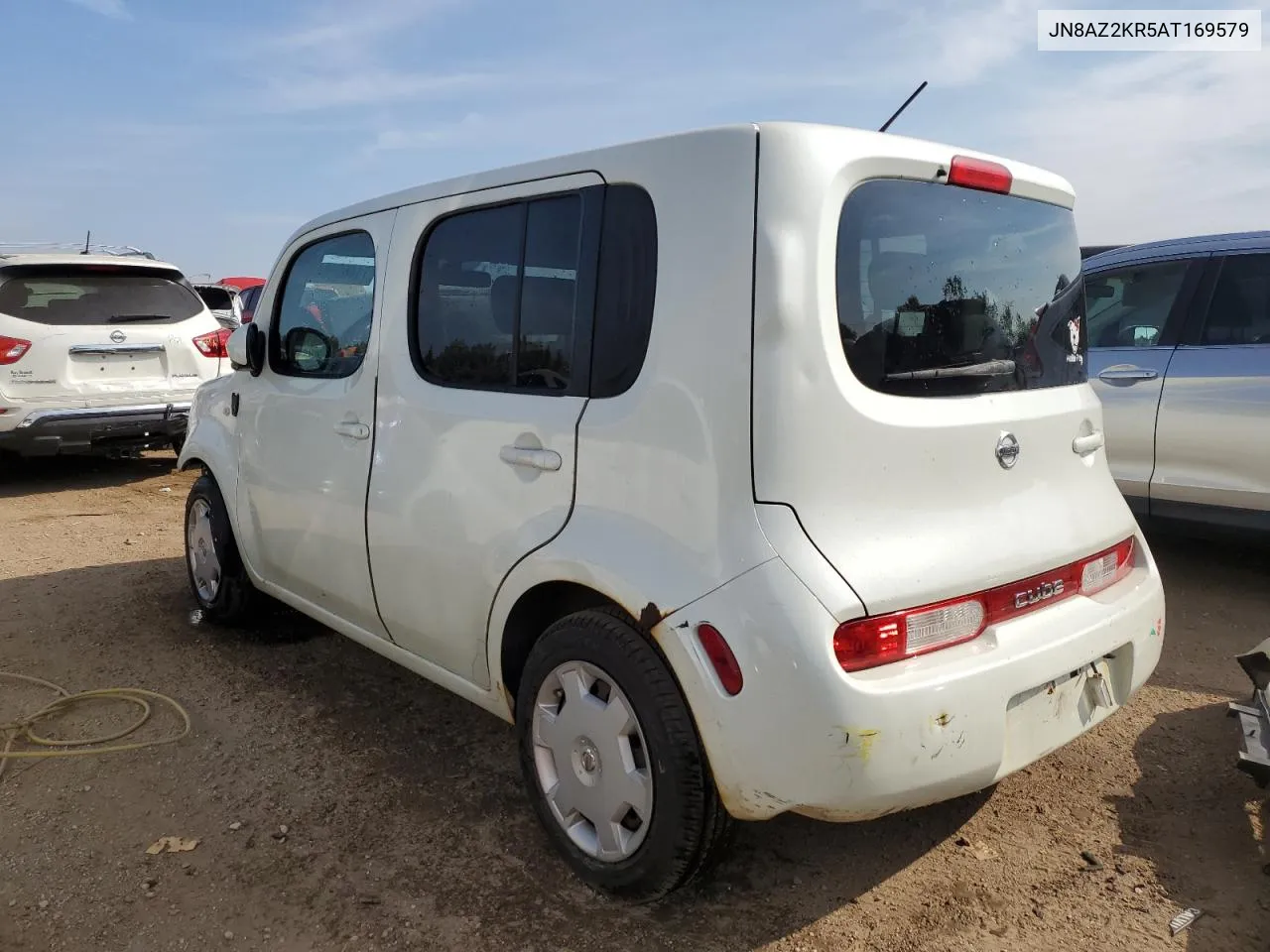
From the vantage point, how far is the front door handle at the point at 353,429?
319 centimetres

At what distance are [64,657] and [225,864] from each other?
208 cm

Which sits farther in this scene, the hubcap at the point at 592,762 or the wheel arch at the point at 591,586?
the hubcap at the point at 592,762

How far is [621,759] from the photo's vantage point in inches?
91.5

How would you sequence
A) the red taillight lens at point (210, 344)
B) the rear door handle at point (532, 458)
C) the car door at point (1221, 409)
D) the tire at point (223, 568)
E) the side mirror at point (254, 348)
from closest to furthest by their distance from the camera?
the rear door handle at point (532, 458), the side mirror at point (254, 348), the tire at point (223, 568), the car door at point (1221, 409), the red taillight lens at point (210, 344)

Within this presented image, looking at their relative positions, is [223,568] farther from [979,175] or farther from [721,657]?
[979,175]

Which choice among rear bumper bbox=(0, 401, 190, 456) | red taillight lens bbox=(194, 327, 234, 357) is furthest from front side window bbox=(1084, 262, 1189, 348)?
rear bumper bbox=(0, 401, 190, 456)

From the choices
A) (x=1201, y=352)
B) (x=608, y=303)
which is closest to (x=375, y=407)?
(x=608, y=303)

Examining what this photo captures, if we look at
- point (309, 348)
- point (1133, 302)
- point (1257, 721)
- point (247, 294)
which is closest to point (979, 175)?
point (1257, 721)

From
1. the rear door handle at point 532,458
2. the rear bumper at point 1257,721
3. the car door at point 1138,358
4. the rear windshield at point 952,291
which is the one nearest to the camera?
the rear windshield at point 952,291

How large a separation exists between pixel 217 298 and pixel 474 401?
11.5m

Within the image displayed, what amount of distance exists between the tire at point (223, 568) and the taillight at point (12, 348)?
12.8 feet

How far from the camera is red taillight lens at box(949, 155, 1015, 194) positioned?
7.63 ft

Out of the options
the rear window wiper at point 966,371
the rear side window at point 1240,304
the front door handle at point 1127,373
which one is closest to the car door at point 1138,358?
the front door handle at point 1127,373

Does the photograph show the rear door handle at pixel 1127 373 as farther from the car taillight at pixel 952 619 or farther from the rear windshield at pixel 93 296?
the rear windshield at pixel 93 296
